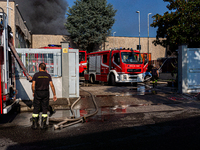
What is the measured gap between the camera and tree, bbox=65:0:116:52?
3406 cm

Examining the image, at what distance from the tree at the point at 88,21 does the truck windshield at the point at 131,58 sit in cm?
1967

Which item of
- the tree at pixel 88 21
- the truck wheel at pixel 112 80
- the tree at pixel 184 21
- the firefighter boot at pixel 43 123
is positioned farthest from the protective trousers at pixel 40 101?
the tree at pixel 88 21

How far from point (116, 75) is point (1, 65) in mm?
10034

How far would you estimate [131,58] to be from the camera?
15.2 m

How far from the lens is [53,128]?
17.2 ft

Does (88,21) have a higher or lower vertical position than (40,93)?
higher

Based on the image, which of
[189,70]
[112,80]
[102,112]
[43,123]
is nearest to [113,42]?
[112,80]

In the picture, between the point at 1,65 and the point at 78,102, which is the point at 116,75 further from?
the point at 1,65

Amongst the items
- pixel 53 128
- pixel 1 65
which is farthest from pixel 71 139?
pixel 1 65

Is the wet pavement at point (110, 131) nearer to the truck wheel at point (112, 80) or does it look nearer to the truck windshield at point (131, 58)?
the truck wheel at point (112, 80)

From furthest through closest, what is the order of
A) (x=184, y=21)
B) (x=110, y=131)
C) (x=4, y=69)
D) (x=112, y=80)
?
(x=184, y=21) → (x=112, y=80) → (x=4, y=69) → (x=110, y=131)

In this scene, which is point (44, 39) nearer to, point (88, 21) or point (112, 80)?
point (88, 21)

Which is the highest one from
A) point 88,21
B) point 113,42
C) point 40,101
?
point 88,21

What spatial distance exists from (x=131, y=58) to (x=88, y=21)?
20.4 m
